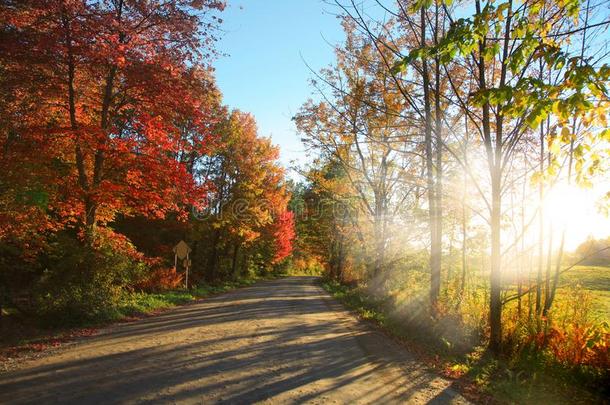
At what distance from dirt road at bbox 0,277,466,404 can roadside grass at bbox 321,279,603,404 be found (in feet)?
1.43

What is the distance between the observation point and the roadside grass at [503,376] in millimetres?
6035

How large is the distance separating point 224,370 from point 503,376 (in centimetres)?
463

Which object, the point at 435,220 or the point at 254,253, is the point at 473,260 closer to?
the point at 435,220

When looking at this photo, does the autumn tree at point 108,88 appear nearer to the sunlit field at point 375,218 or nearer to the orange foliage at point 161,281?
the sunlit field at point 375,218

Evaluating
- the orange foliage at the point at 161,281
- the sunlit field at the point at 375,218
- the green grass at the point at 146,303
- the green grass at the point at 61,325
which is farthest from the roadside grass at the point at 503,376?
the orange foliage at the point at 161,281

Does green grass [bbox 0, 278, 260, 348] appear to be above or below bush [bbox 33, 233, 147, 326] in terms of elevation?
below

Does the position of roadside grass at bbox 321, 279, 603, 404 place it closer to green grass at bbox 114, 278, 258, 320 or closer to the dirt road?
the dirt road

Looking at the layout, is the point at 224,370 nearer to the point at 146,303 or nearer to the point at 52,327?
the point at 52,327

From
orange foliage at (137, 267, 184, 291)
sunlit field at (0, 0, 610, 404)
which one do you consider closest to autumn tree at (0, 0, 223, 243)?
sunlit field at (0, 0, 610, 404)

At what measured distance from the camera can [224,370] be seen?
668 centimetres

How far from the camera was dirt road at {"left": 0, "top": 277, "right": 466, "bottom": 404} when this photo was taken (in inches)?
217

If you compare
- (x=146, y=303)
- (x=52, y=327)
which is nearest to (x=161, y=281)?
(x=146, y=303)

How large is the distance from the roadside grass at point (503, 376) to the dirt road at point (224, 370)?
437mm

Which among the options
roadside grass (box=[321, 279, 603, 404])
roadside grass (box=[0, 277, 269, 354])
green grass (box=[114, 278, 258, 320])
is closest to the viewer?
roadside grass (box=[321, 279, 603, 404])
